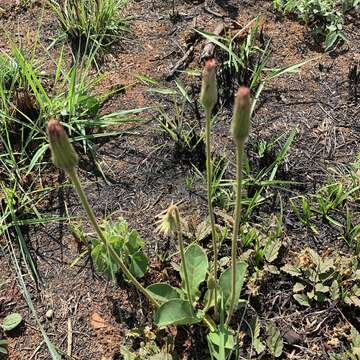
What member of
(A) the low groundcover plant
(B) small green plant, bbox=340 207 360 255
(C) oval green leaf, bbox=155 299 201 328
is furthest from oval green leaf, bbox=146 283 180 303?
(B) small green plant, bbox=340 207 360 255

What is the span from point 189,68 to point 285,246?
3.84ft

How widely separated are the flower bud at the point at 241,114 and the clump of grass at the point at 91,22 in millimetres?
1799

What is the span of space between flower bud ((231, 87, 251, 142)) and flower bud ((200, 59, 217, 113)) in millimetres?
146

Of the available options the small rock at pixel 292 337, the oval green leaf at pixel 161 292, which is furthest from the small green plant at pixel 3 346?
the small rock at pixel 292 337

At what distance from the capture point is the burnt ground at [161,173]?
2.23 meters

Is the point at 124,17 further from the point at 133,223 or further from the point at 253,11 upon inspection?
the point at 133,223

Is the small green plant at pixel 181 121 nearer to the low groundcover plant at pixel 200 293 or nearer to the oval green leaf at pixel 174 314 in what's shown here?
the low groundcover plant at pixel 200 293

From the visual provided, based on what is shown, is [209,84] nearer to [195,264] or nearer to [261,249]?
[195,264]

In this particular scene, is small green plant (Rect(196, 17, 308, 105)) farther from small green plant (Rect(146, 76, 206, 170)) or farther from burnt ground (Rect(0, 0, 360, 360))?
small green plant (Rect(146, 76, 206, 170))

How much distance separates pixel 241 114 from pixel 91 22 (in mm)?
1957

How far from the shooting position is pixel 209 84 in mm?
1501

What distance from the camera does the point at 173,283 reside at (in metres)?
2.33

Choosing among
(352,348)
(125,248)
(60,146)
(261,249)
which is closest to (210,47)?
(261,249)

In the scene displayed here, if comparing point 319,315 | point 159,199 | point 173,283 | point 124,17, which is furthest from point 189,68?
point 319,315
